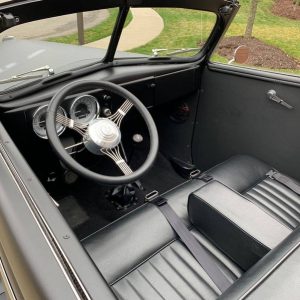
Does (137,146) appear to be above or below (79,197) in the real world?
above

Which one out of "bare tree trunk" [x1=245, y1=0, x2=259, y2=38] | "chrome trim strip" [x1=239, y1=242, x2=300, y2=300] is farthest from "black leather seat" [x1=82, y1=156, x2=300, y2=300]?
"bare tree trunk" [x1=245, y1=0, x2=259, y2=38]

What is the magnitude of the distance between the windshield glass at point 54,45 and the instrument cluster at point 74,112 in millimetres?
200

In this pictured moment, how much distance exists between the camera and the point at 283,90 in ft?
7.16

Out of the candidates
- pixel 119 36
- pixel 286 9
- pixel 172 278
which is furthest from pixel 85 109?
pixel 286 9

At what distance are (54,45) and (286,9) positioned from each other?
200 inches

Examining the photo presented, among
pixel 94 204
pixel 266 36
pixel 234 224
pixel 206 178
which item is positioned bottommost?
pixel 94 204

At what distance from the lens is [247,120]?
244 centimetres

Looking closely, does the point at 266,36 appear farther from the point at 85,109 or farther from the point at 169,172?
the point at 85,109

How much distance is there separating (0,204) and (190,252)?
90 cm

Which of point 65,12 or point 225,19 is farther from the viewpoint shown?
point 225,19

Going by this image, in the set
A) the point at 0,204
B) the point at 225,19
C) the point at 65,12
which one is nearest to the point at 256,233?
the point at 0,204

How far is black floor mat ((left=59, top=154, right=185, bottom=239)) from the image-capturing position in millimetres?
2469

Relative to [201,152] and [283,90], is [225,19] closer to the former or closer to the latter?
[283,90]

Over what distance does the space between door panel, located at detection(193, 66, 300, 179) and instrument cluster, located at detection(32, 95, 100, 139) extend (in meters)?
1.00
